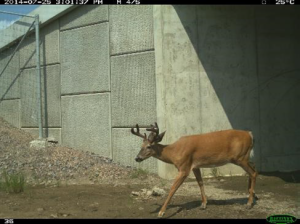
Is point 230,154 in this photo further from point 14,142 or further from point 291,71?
point 14,142

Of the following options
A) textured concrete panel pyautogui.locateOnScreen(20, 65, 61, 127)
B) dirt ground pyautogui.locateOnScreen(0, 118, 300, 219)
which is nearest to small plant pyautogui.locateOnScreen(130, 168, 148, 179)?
dirt ground pyautogui.locateOnScreen(0, 118, 300, 219)

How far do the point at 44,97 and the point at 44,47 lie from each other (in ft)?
5.28

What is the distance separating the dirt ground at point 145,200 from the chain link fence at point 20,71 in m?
4.81

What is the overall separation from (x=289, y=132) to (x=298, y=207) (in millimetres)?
5130

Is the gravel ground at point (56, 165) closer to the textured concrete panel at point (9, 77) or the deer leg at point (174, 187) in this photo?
the textured concrete panel at point (9, 77)

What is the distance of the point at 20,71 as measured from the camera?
15.0 meters

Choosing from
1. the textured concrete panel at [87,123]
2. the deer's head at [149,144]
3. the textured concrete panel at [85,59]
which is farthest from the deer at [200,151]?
the textured concrete panel at [85,59]

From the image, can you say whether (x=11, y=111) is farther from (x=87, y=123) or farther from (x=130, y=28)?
(x=130, y=28)

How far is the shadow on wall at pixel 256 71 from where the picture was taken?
11375 mm

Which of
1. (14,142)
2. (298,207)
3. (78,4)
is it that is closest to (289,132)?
(298,207)

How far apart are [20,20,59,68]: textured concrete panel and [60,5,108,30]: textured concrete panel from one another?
449 millimetres

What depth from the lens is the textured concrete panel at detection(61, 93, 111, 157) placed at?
12.3 meters

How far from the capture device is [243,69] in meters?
11.9

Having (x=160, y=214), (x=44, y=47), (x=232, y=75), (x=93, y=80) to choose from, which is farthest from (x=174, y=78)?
(x=44, y=47)
